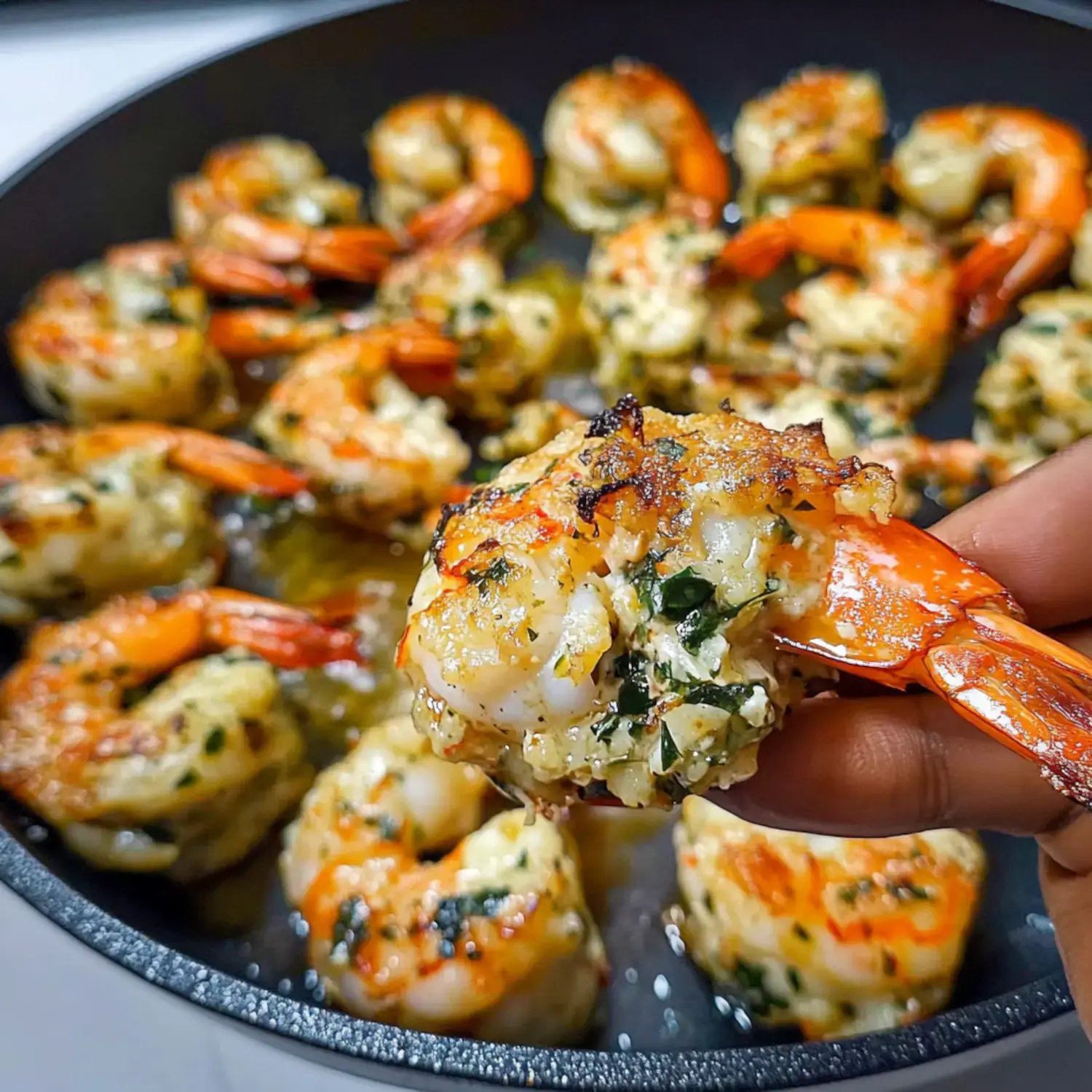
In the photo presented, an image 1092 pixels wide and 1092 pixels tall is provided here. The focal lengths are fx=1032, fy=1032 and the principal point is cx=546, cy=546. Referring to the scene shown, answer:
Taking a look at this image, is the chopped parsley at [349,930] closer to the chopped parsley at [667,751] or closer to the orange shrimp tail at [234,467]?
the chopped parsley at [667,751]

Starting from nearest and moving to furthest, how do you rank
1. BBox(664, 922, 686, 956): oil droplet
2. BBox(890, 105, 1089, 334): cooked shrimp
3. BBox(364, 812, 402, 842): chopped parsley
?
BBox(364, 812, 402, 842): chopped parsley < BBox(664, 922, 686, 956): oil droplet < BBox(890, 105, 1089, 334): cooked shrimp

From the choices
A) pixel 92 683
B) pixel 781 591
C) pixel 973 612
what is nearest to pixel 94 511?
pixel 92 683

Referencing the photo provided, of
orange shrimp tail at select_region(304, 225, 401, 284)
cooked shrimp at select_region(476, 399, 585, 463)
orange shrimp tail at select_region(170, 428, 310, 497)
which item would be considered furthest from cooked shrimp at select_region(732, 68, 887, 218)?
orange shrimp tail at select_region(170, 428, 310, 497)

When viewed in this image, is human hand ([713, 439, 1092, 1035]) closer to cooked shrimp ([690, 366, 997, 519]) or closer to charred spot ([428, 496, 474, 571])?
charred spot ([428, 496, 474, 571])

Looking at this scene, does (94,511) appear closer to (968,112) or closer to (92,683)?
(92,683)

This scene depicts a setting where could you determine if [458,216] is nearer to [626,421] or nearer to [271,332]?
[271,332]

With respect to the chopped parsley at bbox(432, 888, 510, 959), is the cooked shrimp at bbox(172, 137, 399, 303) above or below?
above

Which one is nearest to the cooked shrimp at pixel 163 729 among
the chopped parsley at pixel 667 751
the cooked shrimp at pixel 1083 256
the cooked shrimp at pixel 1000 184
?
the chopped parsley at pixel 667 751
